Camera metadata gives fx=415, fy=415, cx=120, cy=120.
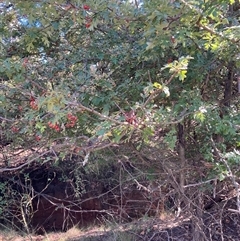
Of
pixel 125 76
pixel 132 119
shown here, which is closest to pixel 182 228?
pixel 125 76

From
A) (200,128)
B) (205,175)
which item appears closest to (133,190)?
(205,175)

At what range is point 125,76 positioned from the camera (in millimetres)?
3184

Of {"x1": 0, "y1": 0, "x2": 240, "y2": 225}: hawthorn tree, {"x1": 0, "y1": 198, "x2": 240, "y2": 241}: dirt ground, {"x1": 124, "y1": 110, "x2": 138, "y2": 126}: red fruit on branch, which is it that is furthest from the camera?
{"x1": 0, "y1": 198, "x2": 240, "y2": 241}: dirt ground

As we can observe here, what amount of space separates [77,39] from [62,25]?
10.9 inches

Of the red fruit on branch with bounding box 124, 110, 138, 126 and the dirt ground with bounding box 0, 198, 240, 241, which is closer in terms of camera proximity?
the red fruit on branch with bounding box 124, 110, 138, 126

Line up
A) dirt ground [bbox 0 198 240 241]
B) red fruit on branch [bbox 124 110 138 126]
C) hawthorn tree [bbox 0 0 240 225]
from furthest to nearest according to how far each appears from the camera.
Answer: dirt ground [bbox 0 198 240 241], hawthorn tree [bbox 0 0 240 225], red fruit on branch [bbox 124 110 138 126]

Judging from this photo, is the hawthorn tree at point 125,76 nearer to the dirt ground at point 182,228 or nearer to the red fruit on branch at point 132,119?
the red fruit on branch at point 132,119

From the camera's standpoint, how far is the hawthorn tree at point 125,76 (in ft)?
8.02

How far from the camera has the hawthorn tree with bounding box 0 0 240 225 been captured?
244 cm

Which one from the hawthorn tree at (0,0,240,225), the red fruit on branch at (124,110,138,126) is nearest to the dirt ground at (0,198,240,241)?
the hawthorn tree at (0,0,240,225)

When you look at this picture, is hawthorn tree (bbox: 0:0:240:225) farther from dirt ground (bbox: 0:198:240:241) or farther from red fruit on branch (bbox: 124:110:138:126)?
dirt ground (bbox: 0:198:240:241)

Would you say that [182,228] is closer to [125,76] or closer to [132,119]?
[125,76]

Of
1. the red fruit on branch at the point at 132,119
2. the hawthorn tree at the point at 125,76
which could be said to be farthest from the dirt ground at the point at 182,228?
the red fruit on branch at the point at 132,119

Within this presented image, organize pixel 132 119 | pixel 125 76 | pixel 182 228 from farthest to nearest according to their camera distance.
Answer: pixel 182 228
pixel 125 76
pixel 132 119
